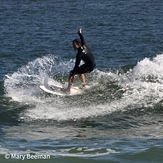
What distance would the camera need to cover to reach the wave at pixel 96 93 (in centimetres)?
1822

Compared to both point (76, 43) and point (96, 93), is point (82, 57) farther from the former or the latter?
point (96, 93)

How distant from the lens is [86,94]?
19859mm

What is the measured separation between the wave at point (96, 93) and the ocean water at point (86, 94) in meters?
0.03

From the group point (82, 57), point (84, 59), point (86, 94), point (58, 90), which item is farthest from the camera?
point (58, 90)

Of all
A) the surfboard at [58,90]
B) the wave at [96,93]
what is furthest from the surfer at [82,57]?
the wave at [96,93]

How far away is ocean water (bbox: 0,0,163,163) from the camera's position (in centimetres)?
1398

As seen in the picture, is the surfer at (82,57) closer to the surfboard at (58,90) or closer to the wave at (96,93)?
the surfboard at (58,90)

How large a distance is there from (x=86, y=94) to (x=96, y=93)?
353mm

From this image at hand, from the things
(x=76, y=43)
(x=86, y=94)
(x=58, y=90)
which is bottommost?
(x=86, y=94)

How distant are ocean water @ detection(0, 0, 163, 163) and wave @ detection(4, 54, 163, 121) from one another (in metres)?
0.03

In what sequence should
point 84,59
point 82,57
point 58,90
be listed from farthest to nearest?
point 58,90 < point 84,59 < point 82,57

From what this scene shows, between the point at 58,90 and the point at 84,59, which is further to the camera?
the point at 58,90

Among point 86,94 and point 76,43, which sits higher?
point 76,43

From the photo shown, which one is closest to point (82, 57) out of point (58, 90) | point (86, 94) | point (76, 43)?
point (76, 43)
